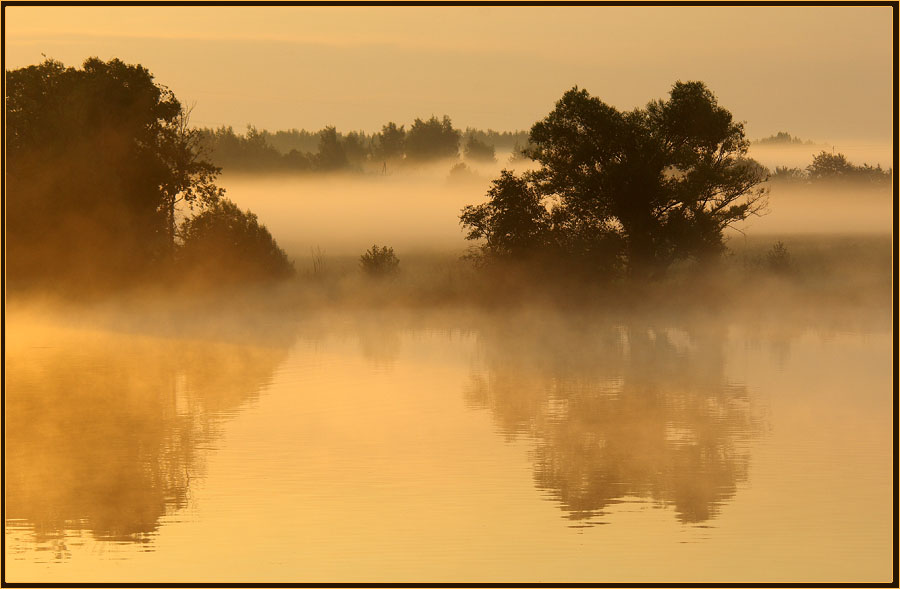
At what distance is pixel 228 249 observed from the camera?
45.7 meters

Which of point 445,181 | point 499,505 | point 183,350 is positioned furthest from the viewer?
point 445,181

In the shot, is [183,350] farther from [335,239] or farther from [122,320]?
[335,239]

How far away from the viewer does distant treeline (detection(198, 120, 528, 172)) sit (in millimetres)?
79375

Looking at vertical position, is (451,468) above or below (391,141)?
below

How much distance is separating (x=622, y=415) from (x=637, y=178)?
20.6 meters

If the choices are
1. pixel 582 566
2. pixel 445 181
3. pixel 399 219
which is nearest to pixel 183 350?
pixel 582 566

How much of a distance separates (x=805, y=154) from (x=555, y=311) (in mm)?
29840

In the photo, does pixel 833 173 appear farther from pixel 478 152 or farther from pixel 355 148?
pixel 355 148

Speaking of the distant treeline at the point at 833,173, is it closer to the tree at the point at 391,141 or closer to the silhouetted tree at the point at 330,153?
the tree at the point at 391,141

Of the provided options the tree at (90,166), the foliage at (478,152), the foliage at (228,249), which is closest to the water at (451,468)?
the tree at (90,166)

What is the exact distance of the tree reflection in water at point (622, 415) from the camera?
1421cm

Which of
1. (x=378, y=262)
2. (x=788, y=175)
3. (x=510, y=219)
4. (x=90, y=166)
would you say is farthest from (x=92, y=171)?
(x=788, y=175)

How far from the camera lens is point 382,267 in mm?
44750

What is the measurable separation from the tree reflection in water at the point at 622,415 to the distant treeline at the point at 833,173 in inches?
1246
